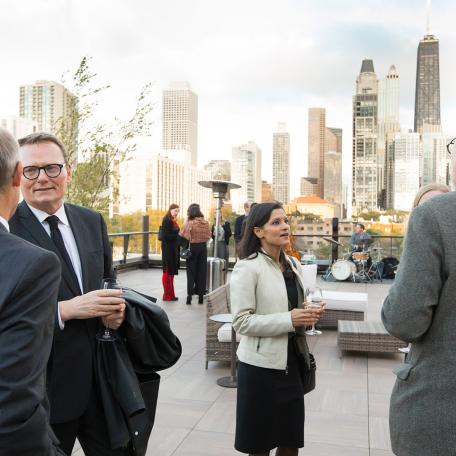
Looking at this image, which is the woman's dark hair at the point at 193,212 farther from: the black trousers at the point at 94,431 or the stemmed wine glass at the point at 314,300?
the black trousers at the point at 94,431

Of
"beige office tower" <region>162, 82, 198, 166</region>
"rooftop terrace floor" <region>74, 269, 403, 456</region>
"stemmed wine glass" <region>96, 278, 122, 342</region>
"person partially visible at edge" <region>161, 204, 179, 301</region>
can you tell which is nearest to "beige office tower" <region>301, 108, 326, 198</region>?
"beige office tower" <region>162, 82, 198, 166</region>

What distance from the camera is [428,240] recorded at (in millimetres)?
1280

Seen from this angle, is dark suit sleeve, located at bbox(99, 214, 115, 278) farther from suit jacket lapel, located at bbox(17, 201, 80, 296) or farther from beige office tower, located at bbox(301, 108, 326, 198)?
beige office tower, located at bbox(301, 108, 326, 198)

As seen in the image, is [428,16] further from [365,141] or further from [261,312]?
[261,312]

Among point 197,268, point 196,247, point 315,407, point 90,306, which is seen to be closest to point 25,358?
point 90,306

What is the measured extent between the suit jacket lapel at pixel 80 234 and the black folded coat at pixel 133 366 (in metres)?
0.17

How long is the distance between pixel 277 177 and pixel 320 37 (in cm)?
5667

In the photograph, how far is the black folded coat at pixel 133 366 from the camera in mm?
1800

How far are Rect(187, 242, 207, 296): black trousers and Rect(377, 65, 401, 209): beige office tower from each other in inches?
2928

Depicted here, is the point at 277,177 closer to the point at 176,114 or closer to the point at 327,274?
the point at 176,114

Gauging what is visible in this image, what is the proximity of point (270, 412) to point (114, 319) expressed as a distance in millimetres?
996

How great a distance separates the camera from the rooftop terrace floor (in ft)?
11.3

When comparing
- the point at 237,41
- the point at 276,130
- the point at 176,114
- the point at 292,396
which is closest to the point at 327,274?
the point at 292,396

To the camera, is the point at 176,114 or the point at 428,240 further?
the point at 176,114
